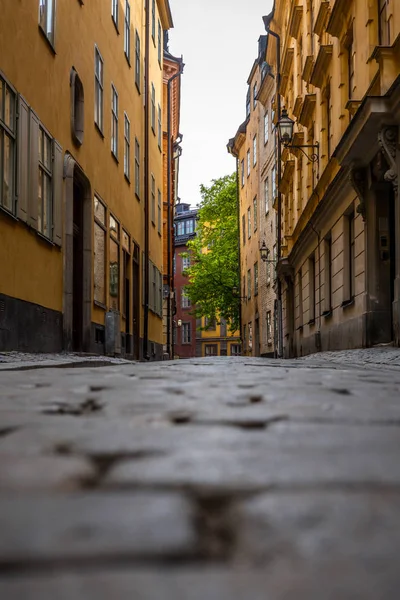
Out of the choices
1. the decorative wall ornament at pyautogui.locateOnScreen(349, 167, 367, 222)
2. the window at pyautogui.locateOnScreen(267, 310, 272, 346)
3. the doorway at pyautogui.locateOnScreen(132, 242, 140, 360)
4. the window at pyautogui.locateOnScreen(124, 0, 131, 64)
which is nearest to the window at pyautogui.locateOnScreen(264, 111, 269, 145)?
the window at pyautogui.locateOnScreen(267, 310, 272, 346)

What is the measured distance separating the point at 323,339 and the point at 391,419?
53.5ft

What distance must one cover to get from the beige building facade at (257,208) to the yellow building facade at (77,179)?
9.63 meters

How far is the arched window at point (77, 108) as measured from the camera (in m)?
13.6

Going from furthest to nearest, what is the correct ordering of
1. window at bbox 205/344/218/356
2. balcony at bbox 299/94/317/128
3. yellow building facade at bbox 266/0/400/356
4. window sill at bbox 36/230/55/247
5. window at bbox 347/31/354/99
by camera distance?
window at bbox 205/344/218/356
balcony at bbox 299/94/317/128
window at bbox 347/31/354/99
yellow building facade at bbox 266/0/400/356
window sill at bbox 36/230/55/247

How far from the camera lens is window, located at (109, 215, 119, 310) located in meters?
17.0

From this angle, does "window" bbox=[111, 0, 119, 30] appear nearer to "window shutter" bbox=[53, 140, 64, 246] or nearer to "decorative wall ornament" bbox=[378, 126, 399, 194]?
"window shutter" bbox=[53, 140, 64, 246]

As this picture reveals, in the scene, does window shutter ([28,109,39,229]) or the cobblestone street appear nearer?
the cobblestone street

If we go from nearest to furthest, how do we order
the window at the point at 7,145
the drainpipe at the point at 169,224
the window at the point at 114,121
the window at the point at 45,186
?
the window at the point at 7,145
the window at the point at 45,186
the window at the point at 114,121
the drainpipe at the point at 169,224

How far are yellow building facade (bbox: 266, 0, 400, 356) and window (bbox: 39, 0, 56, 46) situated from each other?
4.83 meters

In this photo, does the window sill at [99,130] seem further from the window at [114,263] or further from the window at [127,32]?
the window at [127,32]

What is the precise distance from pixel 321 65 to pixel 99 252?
289 inches

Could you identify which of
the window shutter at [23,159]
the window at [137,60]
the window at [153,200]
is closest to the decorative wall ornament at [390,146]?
the window shutter at [23,159]

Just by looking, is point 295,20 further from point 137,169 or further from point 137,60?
point 137,169

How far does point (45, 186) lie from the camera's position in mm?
11492
